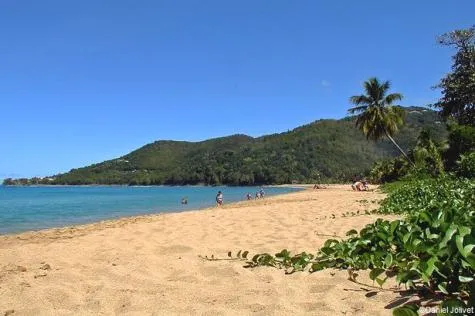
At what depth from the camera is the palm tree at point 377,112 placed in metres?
42.3

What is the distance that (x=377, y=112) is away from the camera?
42250 mm

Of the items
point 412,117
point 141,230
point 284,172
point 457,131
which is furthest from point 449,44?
point 412,117

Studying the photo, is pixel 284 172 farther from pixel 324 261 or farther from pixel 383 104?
pixel 324 261

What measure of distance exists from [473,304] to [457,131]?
29.8 m

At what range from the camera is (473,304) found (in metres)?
2.23

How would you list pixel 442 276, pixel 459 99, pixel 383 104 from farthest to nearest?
pixel 383 104 → pixel 459 99 → pixel 442 276

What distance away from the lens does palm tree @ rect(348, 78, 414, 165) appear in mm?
42344

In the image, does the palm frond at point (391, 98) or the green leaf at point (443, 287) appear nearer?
the green leaf at point (443, 287)

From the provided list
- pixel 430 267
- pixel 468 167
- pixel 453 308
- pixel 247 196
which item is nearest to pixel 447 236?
pixel 430 267

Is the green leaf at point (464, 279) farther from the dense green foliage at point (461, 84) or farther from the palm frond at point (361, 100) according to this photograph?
the palm frond at point (361, 100)

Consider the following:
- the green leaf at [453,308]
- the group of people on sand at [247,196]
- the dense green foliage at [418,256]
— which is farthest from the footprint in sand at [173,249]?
the group of people on sand at [247,196]

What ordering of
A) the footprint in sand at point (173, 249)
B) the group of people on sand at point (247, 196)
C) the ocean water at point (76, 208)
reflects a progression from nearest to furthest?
the footprint in sand at point (173, 249)
the ocean water at point (76, 208)
the group of people on sand at point (247, 196)

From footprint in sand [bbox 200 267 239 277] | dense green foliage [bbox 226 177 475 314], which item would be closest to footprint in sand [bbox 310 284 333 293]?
dense green foliage [bbox 226 177 475 314]

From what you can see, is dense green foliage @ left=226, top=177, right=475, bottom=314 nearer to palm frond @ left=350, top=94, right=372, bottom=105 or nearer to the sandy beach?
the sandy beach
